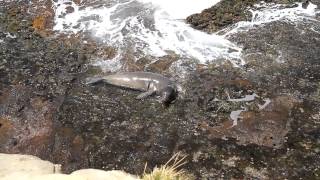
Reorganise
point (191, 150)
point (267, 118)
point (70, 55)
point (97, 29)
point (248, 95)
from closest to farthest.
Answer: point (191, 150) → point (267, 118) → point (248, 95) → point (70, 55) → point (97, 29)

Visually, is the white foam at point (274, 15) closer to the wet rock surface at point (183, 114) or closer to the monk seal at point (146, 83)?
the wet rock surface at point (183, 114)

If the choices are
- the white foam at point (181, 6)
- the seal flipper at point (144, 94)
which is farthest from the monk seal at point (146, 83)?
the white foam at point (181, 6)

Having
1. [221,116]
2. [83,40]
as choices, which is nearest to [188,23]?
[83,40]

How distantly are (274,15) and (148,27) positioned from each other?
3.81m

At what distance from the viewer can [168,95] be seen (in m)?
10.4

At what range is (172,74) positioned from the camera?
11.5 metres

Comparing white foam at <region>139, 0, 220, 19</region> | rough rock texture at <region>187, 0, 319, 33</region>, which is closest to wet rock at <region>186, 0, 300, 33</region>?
rough rock texture at <region>187, 0, 319, 33</region>

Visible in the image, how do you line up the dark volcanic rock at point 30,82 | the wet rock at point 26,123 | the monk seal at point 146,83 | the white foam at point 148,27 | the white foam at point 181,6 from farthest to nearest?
the white foam at point 181,6 < the white foam at point 148,27 < the monk seal at point 146,83 < the dark volcanic rock at point 30,82 < the wet rock at point 26,123

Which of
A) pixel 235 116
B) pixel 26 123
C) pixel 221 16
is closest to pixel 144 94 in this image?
pixel 235 116

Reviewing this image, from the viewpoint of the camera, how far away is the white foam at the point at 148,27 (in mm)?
12539

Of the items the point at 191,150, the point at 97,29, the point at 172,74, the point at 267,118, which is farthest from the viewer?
the point at 97,29

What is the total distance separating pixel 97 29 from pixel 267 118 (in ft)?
20.0

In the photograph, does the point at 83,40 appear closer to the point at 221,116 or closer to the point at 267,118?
Answer: the point at 221,116

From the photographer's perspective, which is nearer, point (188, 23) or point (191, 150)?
point (191, 150)
